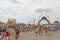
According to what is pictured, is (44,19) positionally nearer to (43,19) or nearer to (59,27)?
(43,19)

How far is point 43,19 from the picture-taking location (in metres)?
75.5

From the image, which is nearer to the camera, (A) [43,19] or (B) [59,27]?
(B) [59,27]

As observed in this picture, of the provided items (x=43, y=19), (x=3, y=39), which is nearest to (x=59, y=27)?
(x=43, y=19)

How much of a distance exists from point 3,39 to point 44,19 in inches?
2451

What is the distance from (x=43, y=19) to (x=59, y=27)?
19549mm

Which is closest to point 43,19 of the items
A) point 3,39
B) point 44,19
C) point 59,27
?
point 44,19

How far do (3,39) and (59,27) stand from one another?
43.8 m

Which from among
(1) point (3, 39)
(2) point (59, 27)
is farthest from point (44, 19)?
(1) point (3, 39)

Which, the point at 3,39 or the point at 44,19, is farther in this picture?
the point at 44,19

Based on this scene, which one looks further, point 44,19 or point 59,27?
point 44,19

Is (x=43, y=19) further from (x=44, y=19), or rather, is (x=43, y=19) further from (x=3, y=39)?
(x=3, y=39)

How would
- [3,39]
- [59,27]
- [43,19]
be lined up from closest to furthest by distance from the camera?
[3,39] < [59,27] < [43,19]

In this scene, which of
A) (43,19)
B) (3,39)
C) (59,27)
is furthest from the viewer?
(43,19)

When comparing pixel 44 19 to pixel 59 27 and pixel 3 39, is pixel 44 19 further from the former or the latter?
pixel 3 39
